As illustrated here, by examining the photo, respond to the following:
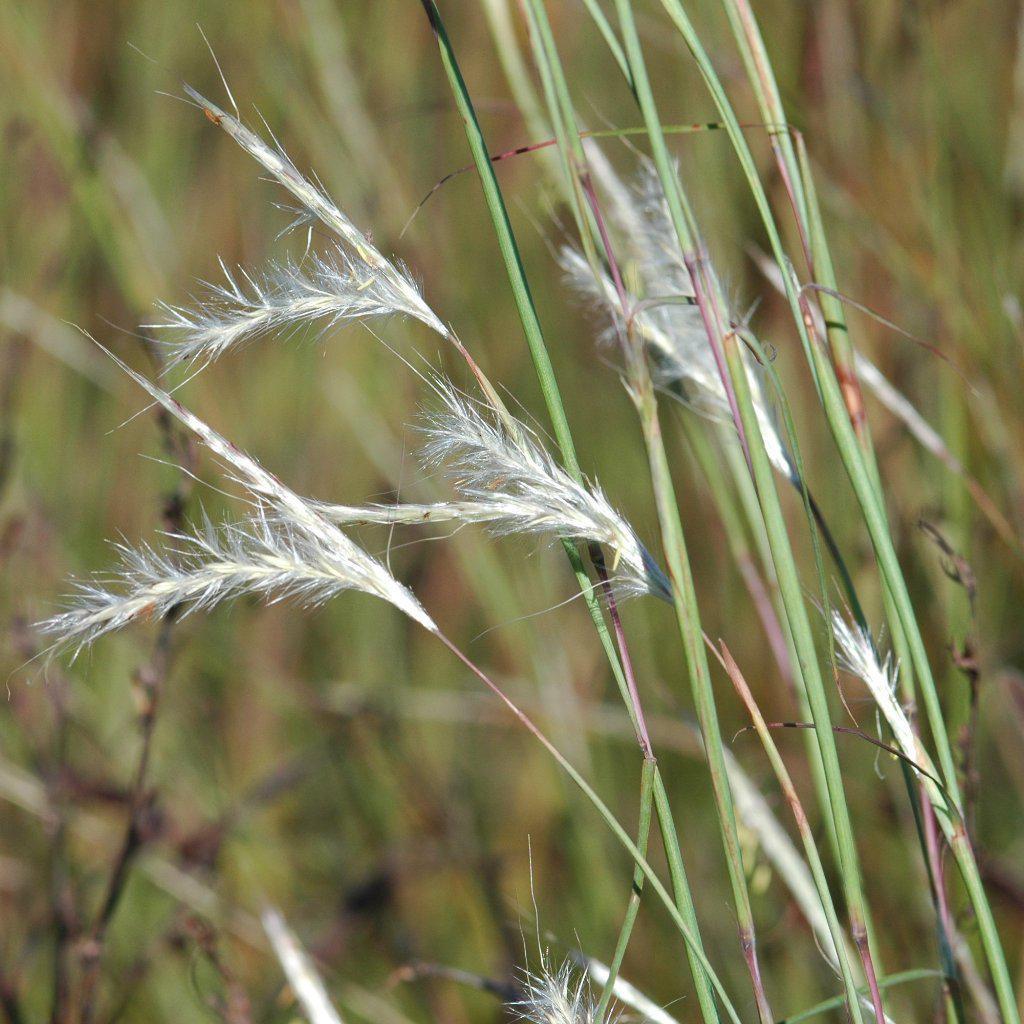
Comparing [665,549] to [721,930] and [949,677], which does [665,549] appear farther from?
[721,930]

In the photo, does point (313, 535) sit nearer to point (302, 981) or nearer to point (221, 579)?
point (221, 579)

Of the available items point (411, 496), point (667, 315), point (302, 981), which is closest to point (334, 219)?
point (667, 315)

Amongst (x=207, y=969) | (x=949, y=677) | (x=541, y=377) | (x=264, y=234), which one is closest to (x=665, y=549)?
(x=541, y=377)

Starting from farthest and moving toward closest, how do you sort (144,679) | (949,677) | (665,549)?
1. (949,677)
2. (144,679)
3. (665,549)

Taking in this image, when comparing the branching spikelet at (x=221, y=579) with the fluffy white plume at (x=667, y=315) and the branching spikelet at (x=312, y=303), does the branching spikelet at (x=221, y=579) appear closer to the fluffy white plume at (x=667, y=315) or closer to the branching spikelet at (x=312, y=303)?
the branching spikelet at (x=312, y=303)

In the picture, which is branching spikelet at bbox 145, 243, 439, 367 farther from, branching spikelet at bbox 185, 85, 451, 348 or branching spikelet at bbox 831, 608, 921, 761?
branching spikelet at bbox 831, 608, 921, 761

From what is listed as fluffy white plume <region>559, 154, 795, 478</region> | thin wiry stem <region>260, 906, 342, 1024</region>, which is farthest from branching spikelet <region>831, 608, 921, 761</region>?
thin wiry stem <region>260, 906, 342, 1024</region>
